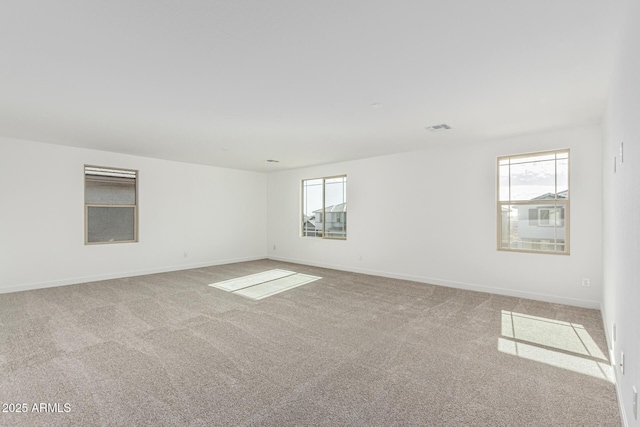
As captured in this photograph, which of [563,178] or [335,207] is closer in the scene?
[563,178]

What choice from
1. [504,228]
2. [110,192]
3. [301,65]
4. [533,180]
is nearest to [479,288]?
[504,228]

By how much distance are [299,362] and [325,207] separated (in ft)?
17.0

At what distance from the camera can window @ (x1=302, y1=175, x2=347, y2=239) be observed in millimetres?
7297

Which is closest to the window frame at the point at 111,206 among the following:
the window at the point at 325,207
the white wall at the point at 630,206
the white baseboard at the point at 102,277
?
the white baseboard at the point at 102,277

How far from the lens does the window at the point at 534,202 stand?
451 cm

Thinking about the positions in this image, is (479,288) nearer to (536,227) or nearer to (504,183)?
(536,227)

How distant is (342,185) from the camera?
23.9 ft

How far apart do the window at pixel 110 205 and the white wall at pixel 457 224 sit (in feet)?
12.6

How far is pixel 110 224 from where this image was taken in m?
6.14

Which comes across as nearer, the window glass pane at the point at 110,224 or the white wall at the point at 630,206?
the white wall at the point at 630,206

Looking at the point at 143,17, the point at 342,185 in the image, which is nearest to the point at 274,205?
the point at 342,185

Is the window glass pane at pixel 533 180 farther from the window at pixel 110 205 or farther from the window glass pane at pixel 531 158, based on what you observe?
the window at pixel 110 205

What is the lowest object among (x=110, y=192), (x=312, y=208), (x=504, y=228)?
(x=504, y=228)

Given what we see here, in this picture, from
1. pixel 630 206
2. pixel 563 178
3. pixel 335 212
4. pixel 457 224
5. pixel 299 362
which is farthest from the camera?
pixel 335 212
